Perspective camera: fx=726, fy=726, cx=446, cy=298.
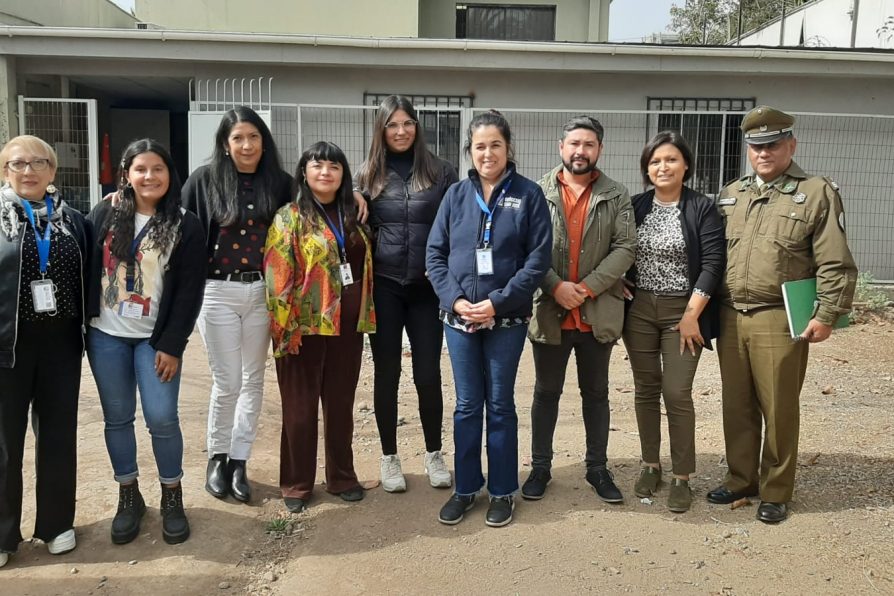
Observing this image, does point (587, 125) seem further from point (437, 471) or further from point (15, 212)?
point (15, 212)

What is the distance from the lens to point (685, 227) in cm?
388

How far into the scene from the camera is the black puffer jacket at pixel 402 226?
3.95m

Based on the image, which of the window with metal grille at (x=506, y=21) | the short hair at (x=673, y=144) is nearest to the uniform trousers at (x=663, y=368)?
the short hair at (x=673, y=144)

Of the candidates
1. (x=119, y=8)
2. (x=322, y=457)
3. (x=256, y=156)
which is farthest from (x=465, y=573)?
(x=119, y=8)

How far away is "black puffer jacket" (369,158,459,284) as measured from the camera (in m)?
3.95

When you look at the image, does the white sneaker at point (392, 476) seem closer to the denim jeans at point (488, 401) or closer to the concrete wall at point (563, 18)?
the denim jeans at point (488, 401)

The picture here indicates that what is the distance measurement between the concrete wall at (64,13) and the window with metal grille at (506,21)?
804 centimetres

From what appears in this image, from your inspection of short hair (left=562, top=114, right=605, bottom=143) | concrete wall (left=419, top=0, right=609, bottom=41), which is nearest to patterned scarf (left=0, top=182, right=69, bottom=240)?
short hair (left=562, top=114, right=605, bottom=143)

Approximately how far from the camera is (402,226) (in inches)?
156

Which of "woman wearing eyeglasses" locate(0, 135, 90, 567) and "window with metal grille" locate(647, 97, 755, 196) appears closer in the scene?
"woman wearing eyeglasses" locate(0, 135, 90, 567)

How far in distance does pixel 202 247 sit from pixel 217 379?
2.54 feet

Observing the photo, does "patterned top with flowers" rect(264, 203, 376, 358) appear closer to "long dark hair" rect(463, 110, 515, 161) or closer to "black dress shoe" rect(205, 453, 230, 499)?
A: "black dress shoe" rect(205, 453, 230, 499)

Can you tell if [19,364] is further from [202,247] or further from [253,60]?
[253,60]

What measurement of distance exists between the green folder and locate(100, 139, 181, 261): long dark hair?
3.07m
